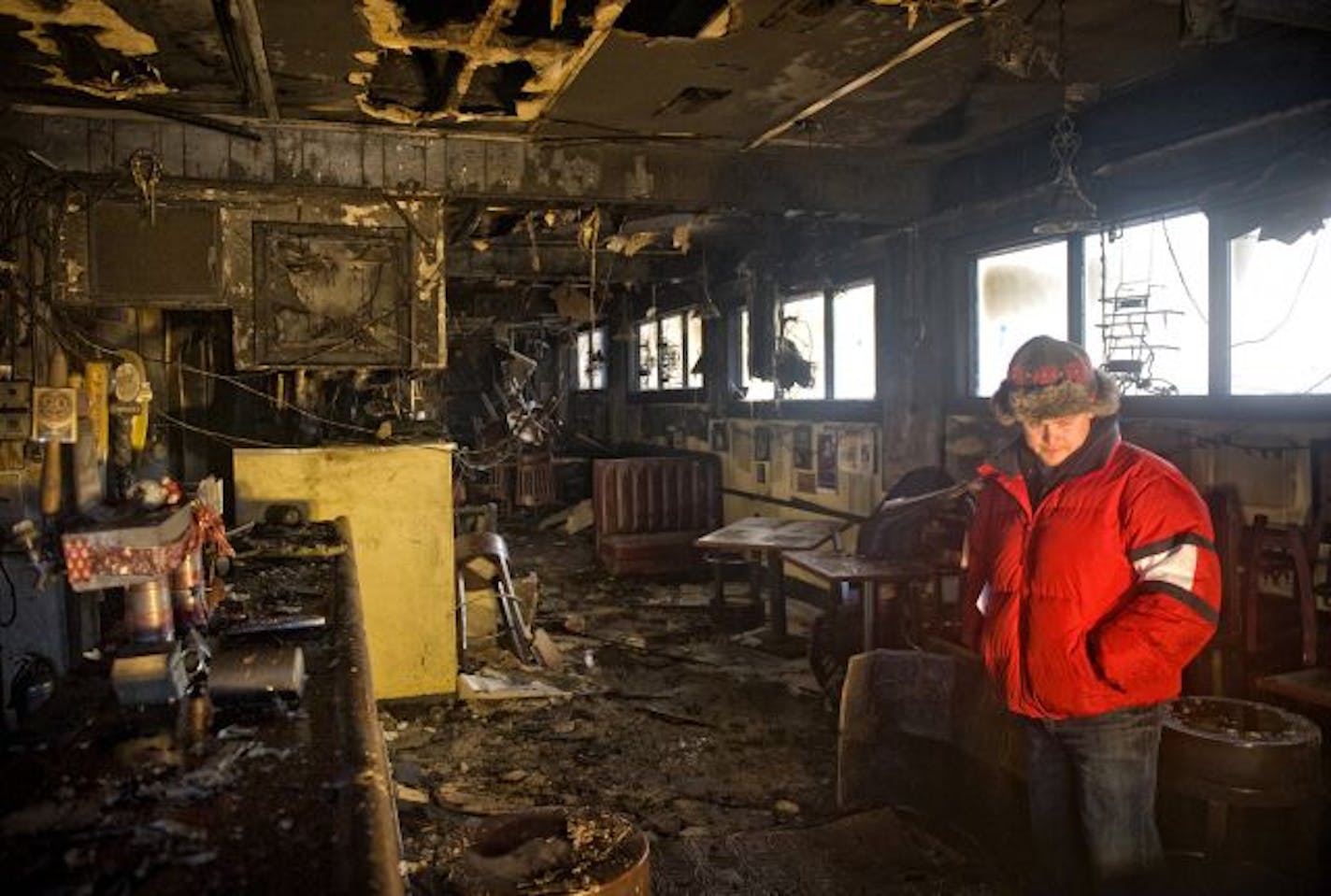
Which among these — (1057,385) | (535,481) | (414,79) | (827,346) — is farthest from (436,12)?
(535,481)

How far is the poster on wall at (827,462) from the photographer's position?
27.9 feet

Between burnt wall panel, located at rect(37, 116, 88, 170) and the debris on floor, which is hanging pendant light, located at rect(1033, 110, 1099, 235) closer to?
the debris on floor

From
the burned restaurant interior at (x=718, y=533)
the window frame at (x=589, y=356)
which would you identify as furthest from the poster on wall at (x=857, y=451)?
the window frame at (x=589, y=356)

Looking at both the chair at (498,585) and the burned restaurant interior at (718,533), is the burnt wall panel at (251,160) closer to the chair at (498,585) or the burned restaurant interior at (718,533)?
the burned restaurant interior at (718,533)

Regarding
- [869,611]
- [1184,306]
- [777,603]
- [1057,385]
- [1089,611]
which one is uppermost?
[1184,306]

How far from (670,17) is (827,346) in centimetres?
519

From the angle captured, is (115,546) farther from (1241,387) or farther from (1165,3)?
(1241,387)

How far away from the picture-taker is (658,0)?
12.8 feet

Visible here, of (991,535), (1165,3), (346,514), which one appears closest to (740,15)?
(1165,3)

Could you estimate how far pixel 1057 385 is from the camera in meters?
2.92

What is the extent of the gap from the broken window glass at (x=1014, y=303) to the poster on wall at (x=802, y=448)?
2385mm

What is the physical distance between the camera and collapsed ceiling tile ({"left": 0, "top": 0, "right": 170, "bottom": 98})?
380cm

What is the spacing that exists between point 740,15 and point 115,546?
322 cm

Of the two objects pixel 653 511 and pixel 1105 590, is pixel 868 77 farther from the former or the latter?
pixel 653 511
